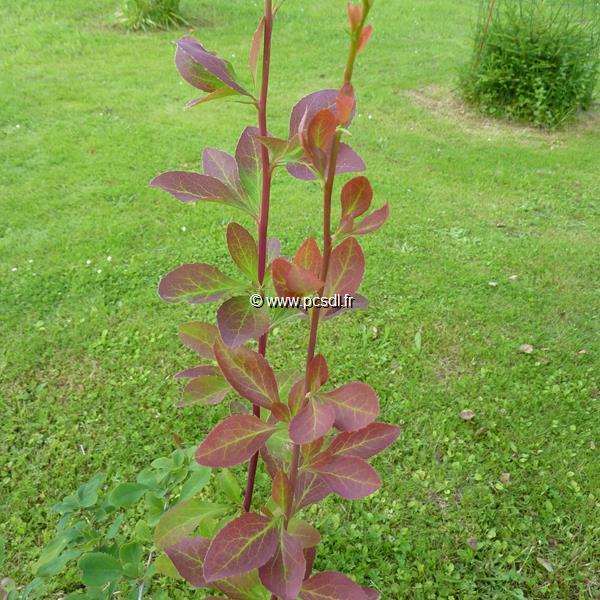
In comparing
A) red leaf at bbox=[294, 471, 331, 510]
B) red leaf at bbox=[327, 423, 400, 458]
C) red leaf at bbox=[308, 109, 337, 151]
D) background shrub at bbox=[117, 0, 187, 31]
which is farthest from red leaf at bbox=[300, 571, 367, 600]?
background shrub at bbox=[117, 0, 187, 31]

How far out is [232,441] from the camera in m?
0.94

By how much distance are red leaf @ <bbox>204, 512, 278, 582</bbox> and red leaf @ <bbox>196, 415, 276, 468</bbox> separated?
0.36ft

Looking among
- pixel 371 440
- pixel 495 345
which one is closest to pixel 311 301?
pixel 371 440

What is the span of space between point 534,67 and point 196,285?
5.04 m

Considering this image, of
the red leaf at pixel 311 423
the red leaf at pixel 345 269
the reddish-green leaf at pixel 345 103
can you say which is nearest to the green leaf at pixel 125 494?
the red leaf at pixel 311 423

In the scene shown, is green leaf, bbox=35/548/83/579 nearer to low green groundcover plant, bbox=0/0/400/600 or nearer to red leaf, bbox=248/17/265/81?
low green groundcover plant, bbox=0/0/400/600

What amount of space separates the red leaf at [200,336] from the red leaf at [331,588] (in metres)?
0.45

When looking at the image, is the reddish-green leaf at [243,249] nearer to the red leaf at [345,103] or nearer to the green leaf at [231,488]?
the red leaf at [345,103]

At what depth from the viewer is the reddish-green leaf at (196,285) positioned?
1049 mm

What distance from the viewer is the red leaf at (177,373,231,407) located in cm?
115

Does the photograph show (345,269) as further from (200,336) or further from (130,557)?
(130,557)

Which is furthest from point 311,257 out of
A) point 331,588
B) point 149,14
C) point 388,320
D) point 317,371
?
point 149,14

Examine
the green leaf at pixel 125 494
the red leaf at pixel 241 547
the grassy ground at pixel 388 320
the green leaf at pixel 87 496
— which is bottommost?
the grassy ground at pixel 388 320

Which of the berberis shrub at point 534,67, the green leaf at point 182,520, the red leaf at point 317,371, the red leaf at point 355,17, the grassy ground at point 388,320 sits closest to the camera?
the red leaf at point 355,17
